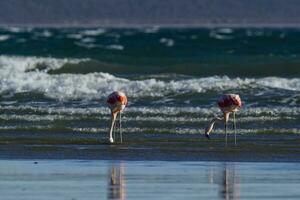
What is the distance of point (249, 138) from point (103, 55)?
19.2 m

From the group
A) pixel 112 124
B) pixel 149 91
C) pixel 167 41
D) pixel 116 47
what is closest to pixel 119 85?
pixel 149 91

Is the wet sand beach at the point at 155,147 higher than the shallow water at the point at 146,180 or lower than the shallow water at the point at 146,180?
higher

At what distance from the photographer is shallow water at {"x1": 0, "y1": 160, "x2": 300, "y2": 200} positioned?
16.1m

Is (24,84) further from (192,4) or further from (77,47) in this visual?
(192,4)

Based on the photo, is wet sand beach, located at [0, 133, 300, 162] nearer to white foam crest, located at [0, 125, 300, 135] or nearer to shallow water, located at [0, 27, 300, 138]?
white foam crest, located at [0, 125, 300, 135]

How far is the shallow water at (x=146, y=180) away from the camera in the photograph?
16078 mm

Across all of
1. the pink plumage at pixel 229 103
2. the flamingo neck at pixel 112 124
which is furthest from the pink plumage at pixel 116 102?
the pink plumage at pixel 229 103

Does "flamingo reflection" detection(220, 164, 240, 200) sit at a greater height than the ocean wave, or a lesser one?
lesser

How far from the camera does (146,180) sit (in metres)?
17.2

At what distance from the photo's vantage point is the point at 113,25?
257ft

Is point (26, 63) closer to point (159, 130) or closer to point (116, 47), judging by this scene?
point (116, 47)

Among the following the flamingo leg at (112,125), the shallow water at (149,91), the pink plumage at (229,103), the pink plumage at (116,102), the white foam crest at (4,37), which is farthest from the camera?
the white foam crest at (4,37)

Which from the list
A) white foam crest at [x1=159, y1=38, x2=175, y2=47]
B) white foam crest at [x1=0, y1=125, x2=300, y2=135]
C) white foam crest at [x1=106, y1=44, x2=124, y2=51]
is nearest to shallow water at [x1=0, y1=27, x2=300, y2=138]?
white foam crest at [x1=0, y1=125, x2=300, y2=135]

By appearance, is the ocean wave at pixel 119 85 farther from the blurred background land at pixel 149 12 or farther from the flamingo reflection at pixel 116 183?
the blurred background land at pixel 149 12
